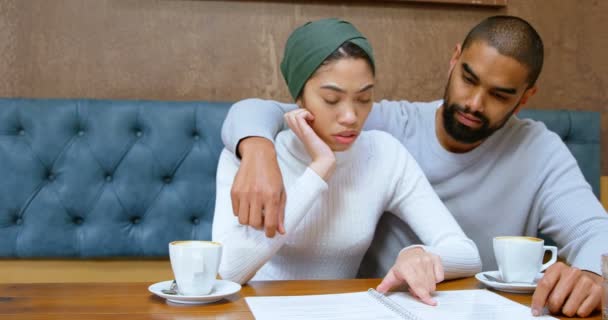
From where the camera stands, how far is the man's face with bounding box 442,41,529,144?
131cm


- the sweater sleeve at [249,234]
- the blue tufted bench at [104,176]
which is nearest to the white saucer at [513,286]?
the sweater sleeve at [249,234]

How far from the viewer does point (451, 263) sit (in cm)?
105

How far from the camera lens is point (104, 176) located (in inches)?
68.9

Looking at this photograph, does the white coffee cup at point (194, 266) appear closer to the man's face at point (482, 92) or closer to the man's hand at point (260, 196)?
the man's hand at point (260, 196)

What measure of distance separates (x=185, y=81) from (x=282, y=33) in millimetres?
329

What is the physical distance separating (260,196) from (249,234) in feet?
0.27

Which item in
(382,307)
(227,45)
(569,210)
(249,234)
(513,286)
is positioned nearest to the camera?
(382,307)

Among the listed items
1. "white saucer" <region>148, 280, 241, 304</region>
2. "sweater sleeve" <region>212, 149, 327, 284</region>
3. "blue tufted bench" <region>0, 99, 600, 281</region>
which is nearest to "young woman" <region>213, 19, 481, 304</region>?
"sweater sleeve" <region>212, 149, 327, 284</region>

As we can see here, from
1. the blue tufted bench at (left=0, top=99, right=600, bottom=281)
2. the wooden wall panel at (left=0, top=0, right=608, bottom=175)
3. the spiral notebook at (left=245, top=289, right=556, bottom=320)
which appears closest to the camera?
the spiral notebook at (left=245, top=289, right=556, bottom=320)

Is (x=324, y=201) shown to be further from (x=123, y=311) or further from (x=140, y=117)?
(x=140, y=117)

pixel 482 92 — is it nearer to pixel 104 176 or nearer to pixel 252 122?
pixel 252 122

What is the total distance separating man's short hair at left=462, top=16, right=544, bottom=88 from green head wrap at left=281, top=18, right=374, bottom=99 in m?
0.31

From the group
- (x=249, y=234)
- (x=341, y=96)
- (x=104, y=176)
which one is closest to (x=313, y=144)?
(x=341, y=96)

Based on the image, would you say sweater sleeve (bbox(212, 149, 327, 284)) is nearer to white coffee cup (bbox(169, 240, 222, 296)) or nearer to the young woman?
the young woman
